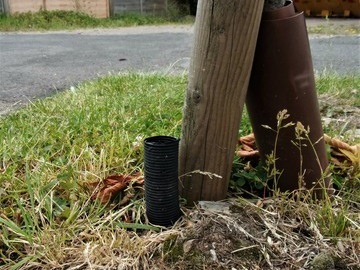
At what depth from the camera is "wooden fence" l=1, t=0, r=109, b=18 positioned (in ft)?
42.1

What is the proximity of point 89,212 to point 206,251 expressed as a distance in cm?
48

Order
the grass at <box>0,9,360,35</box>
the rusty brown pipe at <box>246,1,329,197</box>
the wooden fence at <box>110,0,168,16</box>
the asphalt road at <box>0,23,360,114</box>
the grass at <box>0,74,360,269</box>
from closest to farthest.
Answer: the grass at <box>0,74,360,269</box> < the rusty brown pipe at <box>246,1,329,197</box> < the asphalt road at <box>0,23,360,114</box> < the grass at <box>0,9,360,35</box> < the wooden fence at <box>110,0,168,16</box>

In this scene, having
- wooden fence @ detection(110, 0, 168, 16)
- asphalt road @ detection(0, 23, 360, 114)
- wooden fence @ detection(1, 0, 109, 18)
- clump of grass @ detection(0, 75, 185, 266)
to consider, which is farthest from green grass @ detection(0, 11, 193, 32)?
clump of grass @ detection(0, 75, 185, 266)

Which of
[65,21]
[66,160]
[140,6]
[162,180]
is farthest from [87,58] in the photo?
[140,6]

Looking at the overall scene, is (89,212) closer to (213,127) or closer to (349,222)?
(213,127)

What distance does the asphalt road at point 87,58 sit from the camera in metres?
4.39

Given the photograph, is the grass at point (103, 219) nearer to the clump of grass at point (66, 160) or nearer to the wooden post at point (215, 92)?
the clump of grass at point (66, 160)

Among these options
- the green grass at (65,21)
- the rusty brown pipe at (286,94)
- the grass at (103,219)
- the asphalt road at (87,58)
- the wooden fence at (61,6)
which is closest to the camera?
the grass at (103,219)

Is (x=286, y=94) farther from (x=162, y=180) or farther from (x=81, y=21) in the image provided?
(x=81, y=21)

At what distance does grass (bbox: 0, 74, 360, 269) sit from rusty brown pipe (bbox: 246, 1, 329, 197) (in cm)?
13

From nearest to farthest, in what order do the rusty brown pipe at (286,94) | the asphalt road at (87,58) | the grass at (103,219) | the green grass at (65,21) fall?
the grass at (103,219)
the rusty brown pipe at (286,94)
the asphalt road at (87,58)
the green grass at (65,21)

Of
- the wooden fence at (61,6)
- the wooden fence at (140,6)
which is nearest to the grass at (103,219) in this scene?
the wooden fence at (61,6)

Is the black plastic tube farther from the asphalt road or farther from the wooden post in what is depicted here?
the asphalt road

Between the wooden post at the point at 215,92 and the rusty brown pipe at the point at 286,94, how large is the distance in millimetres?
81
